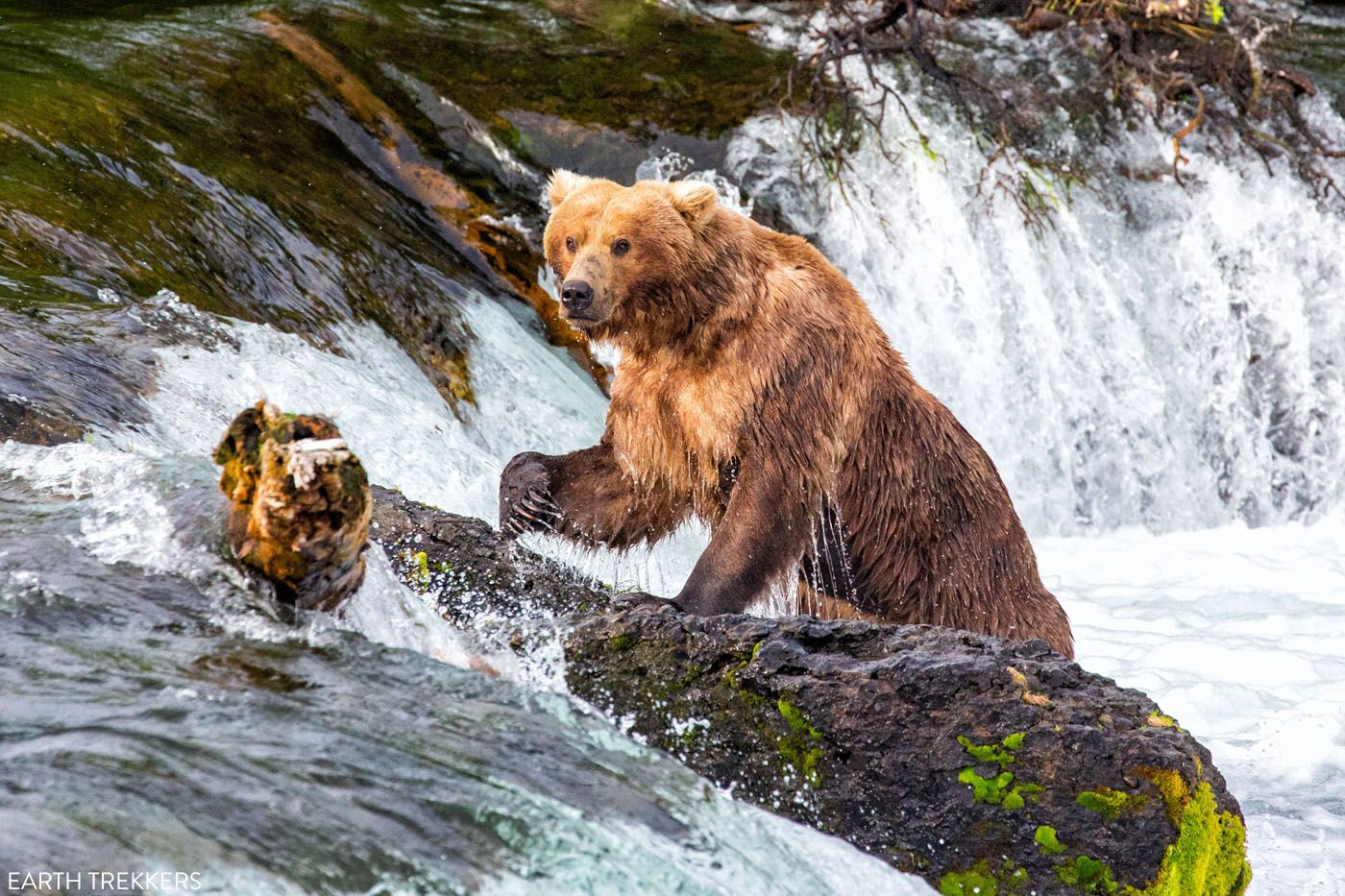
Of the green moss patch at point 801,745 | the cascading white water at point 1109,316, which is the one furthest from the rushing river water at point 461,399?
the green moss patch at point 801,745

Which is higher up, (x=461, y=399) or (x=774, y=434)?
(x=774, y=434)

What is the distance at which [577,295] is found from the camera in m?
4.02

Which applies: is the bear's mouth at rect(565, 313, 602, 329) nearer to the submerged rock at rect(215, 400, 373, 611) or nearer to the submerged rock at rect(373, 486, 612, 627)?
the submerged rock at rect(373, 486, 612, 627)

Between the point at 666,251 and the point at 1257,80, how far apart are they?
699cm

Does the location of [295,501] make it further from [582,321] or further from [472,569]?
[582,321]

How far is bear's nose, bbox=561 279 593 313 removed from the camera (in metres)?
4.01

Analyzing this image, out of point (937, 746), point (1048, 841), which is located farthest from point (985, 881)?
point (937, 746)

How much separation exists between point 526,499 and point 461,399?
2563 millimetres

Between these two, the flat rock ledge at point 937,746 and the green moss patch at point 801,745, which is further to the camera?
the green moss patch at point 801,745

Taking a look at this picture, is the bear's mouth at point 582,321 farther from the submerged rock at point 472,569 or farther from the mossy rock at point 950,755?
the mossy rock at point 950,755

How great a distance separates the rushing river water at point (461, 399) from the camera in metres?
2.41

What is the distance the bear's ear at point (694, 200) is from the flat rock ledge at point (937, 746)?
61.2 inches

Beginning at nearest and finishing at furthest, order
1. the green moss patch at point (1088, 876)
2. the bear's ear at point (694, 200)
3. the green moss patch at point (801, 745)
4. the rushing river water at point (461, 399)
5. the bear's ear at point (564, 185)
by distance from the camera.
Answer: the rushing river water at point (461, 399) → the green moss patch at point (1088, 876) → the green moss patch at point (801, 745) → the bear's ear at point (694, 200) → the bear's ear at point (564, 185)

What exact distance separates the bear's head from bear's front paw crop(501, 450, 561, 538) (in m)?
0.44
